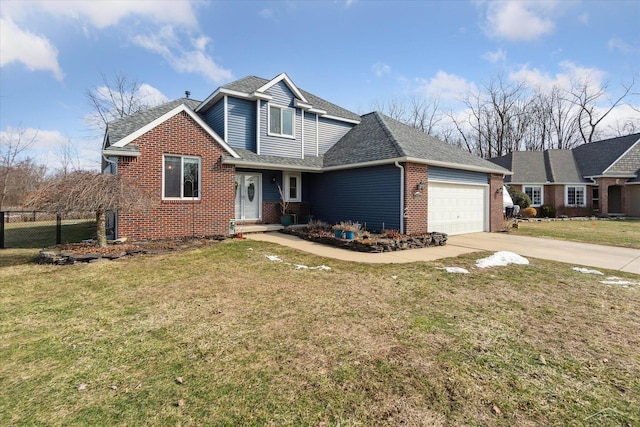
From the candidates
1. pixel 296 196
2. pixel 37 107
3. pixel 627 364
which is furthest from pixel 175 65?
pixel 627 364

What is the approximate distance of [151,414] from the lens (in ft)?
7.96

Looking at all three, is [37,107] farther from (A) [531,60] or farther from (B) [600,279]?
(A) [531,60]

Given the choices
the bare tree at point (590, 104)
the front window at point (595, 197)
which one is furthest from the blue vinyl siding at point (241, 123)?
the bare tree at point (590, 104)

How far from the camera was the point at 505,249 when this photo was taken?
33.2ft

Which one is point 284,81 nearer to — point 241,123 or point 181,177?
point 241,123

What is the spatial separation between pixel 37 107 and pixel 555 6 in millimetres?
35843

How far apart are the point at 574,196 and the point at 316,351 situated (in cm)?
2986

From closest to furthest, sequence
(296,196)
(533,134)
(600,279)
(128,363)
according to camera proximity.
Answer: (128,363)
(600,279)
(296,196)
(533,134)

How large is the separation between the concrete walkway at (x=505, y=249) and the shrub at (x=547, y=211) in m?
14.2

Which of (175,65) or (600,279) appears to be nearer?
(600,279)

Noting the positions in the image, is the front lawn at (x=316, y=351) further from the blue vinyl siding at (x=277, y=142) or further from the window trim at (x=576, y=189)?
the window trim at (x=576, y=189)

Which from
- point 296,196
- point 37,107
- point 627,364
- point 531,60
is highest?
point 531,60

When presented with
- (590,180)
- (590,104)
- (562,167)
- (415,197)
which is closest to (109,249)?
(415,197)

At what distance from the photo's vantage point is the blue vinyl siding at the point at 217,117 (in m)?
13.7
